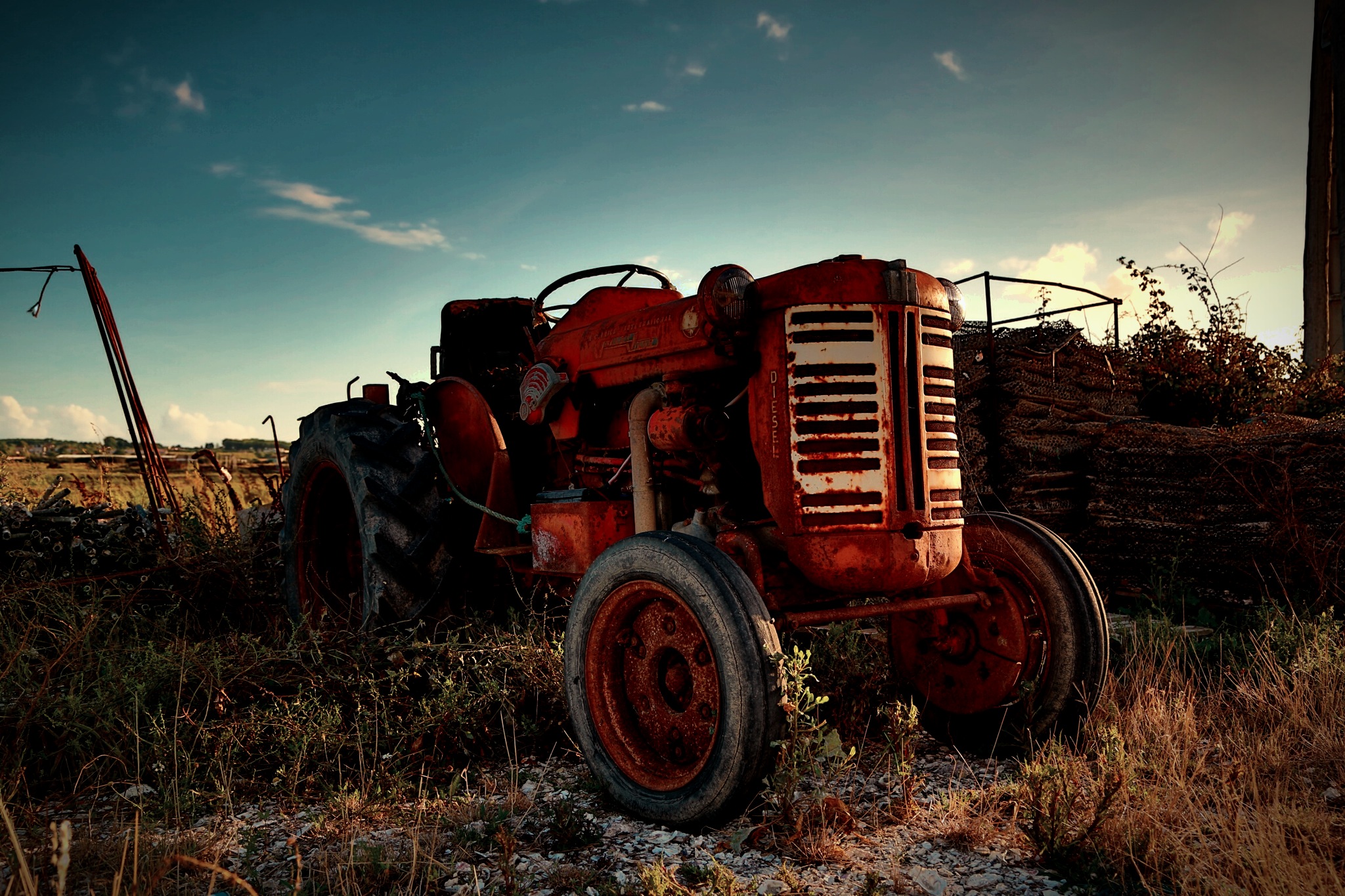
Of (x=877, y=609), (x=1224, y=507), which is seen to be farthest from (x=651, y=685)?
(x=1224, y=507)

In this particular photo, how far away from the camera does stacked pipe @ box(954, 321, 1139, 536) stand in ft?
22.2

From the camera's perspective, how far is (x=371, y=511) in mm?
4102

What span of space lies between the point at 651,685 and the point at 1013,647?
56.6 inches

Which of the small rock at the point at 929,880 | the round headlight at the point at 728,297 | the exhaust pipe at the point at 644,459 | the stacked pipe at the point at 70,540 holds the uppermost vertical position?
the round headlight at the point at 728,297

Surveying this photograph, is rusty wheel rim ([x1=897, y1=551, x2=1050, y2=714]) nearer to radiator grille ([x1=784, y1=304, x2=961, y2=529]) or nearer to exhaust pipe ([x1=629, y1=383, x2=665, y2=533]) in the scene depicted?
radiator grille ([x1=784, y1=304, x2=961, y2=529])

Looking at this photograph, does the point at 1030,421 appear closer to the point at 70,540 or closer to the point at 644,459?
the point at 644,459

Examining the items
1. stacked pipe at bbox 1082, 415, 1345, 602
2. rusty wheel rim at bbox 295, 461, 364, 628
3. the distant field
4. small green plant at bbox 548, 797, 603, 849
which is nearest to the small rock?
small green plant at bbox 548, 797, 603, 849

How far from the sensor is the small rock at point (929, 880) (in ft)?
7.48

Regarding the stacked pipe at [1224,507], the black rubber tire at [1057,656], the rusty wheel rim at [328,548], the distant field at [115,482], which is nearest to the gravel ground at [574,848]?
the black rubber tire at [1057,656]

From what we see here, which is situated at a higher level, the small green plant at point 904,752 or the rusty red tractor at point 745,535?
the rusty red tractor at point 745,535

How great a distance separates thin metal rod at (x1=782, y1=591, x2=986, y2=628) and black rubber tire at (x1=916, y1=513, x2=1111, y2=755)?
0.84 ft

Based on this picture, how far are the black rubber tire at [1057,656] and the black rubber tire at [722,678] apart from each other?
1.29 metres

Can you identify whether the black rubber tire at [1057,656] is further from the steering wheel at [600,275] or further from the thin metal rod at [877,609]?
the steering wheel at [600,275]

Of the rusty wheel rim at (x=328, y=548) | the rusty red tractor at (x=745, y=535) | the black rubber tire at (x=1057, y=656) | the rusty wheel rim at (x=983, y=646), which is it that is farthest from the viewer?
the rusty wheel rim at (x=328, y=548)
